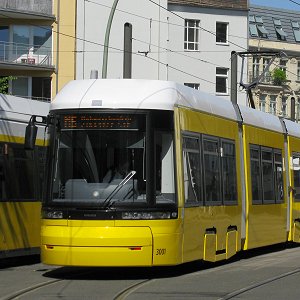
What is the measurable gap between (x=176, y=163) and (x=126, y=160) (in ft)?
2.60

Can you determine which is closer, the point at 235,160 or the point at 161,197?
the point at 161,197

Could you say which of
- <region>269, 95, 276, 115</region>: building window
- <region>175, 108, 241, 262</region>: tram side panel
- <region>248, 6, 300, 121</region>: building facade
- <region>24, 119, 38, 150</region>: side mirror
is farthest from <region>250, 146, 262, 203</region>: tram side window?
<region>269, 95, 276, 115</region>: building window

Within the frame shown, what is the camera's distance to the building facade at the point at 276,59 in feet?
210

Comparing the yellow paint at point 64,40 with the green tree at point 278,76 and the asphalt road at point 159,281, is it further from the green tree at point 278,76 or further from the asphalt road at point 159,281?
the asphalt road at point 159,281

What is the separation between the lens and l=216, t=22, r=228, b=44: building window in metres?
50.3

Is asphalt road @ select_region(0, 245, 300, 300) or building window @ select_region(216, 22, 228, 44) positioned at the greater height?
building window @ select_region(216, 22, 228, 44)

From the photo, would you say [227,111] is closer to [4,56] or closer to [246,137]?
[246,137]

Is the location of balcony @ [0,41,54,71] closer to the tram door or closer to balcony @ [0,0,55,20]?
balcony @ [0,0,55,20]

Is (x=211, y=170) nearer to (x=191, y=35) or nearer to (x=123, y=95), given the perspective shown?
(x=123, y=95)

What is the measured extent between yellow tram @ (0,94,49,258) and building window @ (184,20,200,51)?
1343 inches

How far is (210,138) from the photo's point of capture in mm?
14039

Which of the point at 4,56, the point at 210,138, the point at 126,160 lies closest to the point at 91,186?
the point at 126,160

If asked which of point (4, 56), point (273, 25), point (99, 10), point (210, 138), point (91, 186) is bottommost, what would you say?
point (91, 186)

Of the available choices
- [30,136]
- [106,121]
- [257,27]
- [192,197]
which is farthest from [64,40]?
[30,136]
